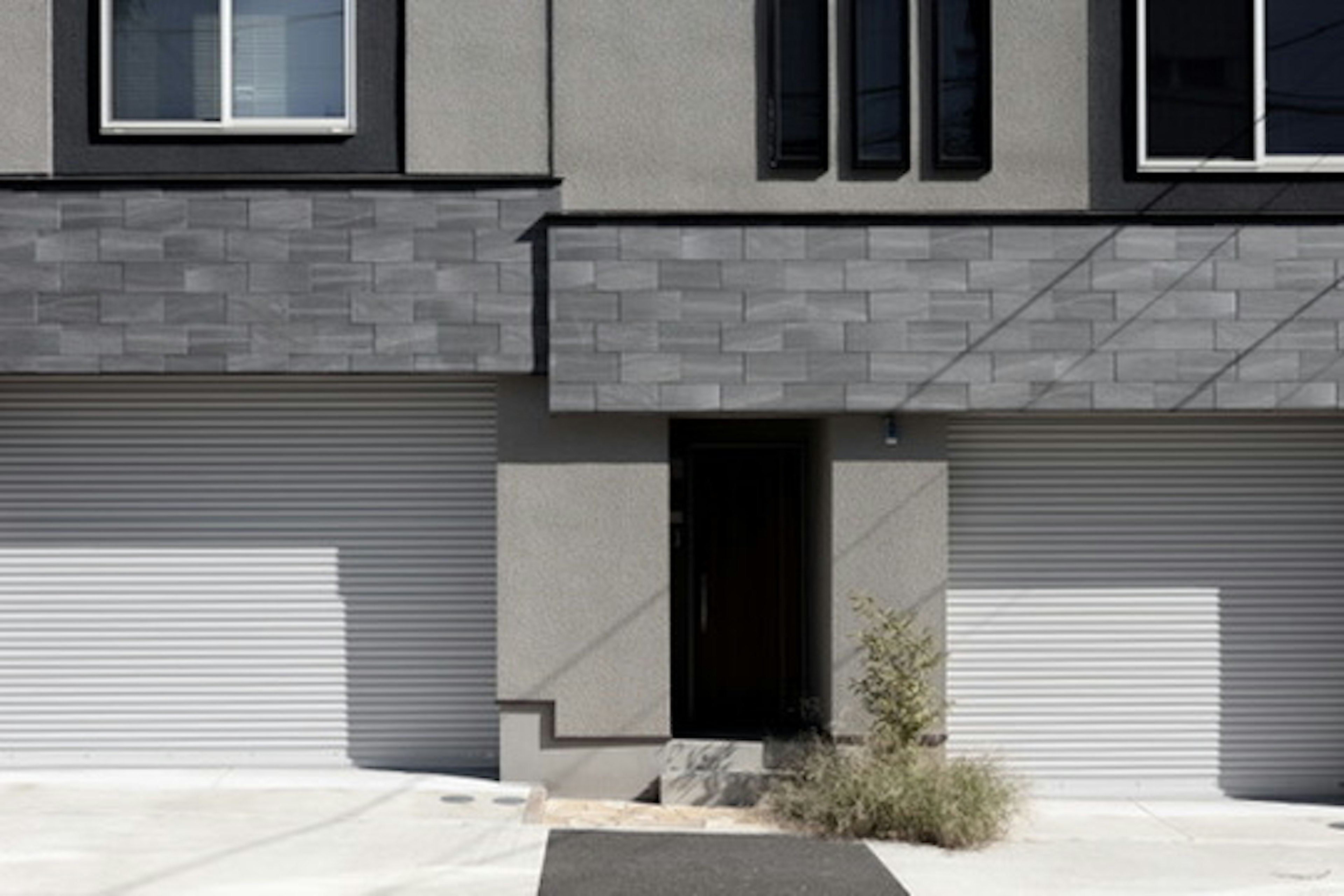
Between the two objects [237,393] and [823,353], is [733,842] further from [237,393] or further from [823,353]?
[237,393]

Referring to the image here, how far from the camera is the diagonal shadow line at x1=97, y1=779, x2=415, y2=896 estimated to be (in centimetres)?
919

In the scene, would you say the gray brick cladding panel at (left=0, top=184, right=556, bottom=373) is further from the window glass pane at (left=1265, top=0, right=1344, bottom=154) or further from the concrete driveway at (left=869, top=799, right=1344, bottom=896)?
the concrete driveway at (left=869, top=799, right=1344, bottom=896)

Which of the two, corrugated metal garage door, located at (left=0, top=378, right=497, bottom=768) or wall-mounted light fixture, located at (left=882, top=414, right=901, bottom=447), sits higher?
wall-mounted light fixture, located at (left=882, top=414, right=901, bottom=447)

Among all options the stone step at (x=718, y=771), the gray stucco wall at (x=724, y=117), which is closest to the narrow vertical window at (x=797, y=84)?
the gray stucco wall at (x=724, y=117)

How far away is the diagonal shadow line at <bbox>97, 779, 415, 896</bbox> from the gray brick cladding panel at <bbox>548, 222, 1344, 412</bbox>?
3363mm

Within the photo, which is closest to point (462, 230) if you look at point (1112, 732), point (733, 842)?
point (733, 842)

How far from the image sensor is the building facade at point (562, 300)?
473 inches

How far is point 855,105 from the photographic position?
39.7 ft

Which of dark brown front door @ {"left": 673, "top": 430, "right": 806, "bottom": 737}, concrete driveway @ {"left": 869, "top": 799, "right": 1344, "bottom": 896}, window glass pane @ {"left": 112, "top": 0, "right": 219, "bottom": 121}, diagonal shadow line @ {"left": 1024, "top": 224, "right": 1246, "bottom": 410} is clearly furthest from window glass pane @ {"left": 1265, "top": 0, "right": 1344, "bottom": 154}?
window glass pane @ {"left": 112, "top": 0, "right": 219, "bottom": 121}

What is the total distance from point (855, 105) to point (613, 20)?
188 centimetres

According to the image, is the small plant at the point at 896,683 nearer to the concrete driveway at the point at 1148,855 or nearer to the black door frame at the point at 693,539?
the concrete driveway at the point at 1148,855

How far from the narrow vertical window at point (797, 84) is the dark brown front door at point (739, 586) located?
242cm

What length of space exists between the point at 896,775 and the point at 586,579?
267 cm

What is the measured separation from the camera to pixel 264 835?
10.4 meters
